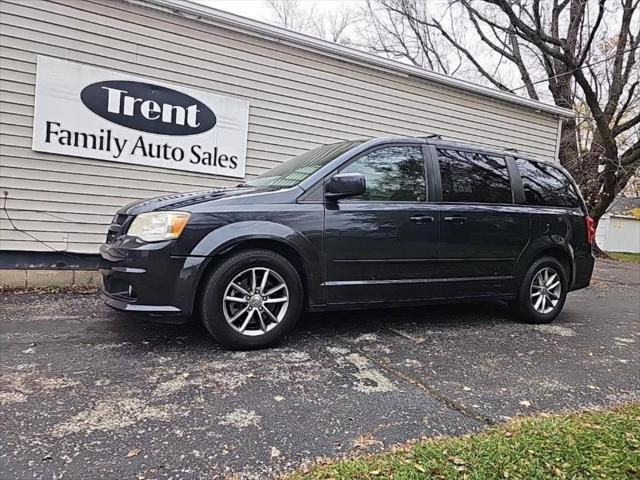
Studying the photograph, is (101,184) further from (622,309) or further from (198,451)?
(622,309)

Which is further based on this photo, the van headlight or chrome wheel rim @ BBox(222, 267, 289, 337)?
chrome wheel rim @ BBox(222, 267, 289, 337)

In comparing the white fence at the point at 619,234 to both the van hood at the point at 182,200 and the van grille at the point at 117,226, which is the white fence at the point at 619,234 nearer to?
the van hood at the point at 182,200

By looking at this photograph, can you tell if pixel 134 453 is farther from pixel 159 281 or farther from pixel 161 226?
pixel 161 226

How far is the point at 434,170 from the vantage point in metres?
4.15

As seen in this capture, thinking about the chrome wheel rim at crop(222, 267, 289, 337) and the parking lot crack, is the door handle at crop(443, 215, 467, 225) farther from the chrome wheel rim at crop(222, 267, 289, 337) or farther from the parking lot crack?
the chrome wheel rim at crop(222, 267, 289, 337)

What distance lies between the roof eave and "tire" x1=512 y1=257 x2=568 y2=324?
156 inches

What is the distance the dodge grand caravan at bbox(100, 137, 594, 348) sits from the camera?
10.6ft

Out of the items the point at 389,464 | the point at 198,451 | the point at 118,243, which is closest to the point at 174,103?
the point at 118,243

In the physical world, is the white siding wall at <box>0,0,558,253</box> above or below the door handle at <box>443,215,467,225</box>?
above

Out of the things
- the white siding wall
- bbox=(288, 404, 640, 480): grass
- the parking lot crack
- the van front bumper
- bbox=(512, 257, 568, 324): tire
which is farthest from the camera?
the white siding wall

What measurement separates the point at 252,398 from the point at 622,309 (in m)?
5.61

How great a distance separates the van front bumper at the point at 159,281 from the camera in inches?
124

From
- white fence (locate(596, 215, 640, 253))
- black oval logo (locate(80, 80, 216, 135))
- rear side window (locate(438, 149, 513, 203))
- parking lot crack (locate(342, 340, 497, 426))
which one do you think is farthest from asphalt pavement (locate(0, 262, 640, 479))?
white fence (locate(596, 215, 640, 253))

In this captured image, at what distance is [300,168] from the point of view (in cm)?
400
